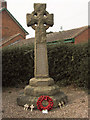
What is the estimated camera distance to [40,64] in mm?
5062

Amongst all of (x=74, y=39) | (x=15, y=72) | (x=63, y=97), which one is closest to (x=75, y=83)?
(x=63, y=97)

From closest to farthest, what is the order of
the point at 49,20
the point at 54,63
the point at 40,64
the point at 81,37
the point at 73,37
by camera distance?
1. the point at 40,64
2. the point at 49,20
3. the point at 54,63
4. the point at 73,37
5. the point at 81,37

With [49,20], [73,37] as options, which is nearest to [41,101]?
[49,20]

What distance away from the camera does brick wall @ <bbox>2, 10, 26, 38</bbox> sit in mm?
20234

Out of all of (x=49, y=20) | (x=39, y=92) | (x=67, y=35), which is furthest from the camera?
(x=67, y=35)

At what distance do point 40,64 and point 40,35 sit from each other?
1.04 metres

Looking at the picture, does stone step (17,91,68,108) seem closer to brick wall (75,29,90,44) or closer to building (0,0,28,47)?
brick wall (75,29,90,44)

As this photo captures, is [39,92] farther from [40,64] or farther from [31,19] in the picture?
[31,19]

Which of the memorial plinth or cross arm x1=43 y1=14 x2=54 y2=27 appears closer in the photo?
the memorial plinth

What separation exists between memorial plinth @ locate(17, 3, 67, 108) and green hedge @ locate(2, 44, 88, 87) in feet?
8.12

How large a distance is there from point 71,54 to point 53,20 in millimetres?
2782

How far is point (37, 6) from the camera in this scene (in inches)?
203

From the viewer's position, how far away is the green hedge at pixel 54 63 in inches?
285

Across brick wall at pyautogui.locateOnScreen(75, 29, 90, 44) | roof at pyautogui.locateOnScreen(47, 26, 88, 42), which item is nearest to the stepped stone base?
roof at pyautogui.locateOnScreen(47, 26, 88, 42)
